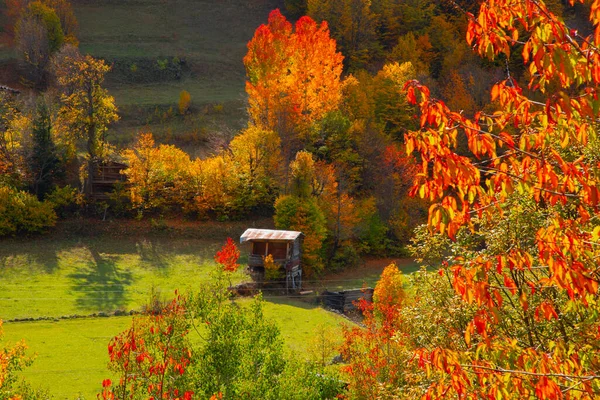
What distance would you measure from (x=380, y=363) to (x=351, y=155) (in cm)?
3415

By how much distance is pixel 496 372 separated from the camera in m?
6.75

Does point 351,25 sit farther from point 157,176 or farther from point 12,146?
point 12,146

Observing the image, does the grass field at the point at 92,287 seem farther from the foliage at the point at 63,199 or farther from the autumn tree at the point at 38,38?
the autumn tree at the point at 38,38

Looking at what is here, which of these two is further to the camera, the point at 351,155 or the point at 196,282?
the point at 351,155

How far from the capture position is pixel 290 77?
55469 millimetres

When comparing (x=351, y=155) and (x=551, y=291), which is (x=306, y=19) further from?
(x=551, y=291)

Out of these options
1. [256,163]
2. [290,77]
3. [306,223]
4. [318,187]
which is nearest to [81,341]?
[306,223]

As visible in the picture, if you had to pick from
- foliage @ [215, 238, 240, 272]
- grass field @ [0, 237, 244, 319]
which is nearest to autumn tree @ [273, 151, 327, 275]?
grass field @ [0, 237, 244, 319]

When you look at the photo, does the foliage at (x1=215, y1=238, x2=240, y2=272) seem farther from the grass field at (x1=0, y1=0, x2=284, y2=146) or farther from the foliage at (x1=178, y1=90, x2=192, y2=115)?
the foliage at (x1=178, y1=90, x2=192, y2=115)

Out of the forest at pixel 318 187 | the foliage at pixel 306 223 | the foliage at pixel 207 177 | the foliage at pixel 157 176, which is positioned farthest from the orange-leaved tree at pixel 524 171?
the foliage at pixel 157 176

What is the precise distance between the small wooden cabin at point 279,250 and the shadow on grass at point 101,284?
27.3ft

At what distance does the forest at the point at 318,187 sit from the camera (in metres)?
6.38

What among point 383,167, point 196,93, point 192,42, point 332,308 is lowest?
point 332,308

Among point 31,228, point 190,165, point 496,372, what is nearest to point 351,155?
point 190,165
